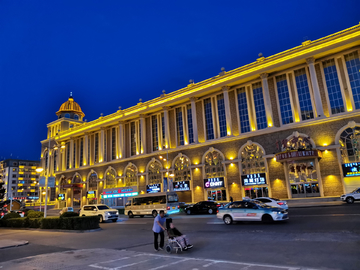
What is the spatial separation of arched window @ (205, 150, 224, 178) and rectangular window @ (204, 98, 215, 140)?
3025 mm

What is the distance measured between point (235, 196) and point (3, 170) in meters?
134

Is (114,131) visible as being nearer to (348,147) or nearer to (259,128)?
(259,128)

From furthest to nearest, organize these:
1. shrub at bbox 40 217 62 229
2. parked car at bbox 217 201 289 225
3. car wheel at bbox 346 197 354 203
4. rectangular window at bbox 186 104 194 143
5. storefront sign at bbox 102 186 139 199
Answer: storefront sign at bbox 102 186 139 199
rectangular window at bbox 186 104 194 143
car wheel at bbox 346 197 354 203
shrub at bbox 40 217 62 229
parked car at bbox 217 201 289 225

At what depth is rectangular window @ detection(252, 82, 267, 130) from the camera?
39844 millimetres

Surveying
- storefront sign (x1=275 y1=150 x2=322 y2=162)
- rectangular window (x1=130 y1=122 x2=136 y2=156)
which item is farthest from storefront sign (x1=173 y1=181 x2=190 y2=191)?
storefront sign (x1=275 y1=150 x2=322 y2=162)

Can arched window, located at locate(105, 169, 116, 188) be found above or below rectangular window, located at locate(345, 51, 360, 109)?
below

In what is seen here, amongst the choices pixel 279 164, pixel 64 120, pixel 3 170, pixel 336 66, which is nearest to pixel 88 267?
pixel 279 164

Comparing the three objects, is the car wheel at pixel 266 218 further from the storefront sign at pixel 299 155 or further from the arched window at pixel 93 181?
the arched window at pixel 93 181

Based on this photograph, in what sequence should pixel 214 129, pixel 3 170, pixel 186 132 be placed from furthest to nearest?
pixel 3 170 → pixel 186 132 → pixel 214 129

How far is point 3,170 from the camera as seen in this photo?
132875 millimetres

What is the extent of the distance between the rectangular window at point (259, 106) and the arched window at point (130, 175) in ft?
86.8

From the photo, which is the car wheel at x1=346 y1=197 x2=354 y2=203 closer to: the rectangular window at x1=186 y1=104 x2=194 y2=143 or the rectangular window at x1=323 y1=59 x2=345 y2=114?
the rectangular window at x1=323 y1=59 x2=345 y2=114

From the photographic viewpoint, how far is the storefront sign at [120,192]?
4981 centimetres

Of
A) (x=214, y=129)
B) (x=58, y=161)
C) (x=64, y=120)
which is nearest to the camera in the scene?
(x=214, y=129)
